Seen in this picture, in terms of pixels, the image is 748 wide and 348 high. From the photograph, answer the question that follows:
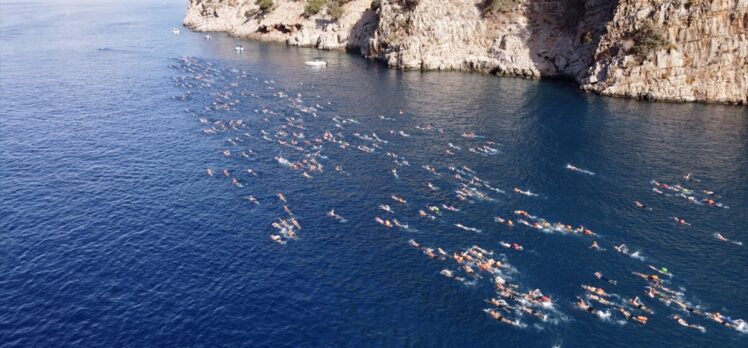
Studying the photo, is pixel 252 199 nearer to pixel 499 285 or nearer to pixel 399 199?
pixel 399 199

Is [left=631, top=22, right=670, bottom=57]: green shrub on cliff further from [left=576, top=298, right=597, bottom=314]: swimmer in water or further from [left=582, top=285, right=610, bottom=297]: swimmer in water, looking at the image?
[left=576, top=298, right=597, bottom=314]: swimmer in water

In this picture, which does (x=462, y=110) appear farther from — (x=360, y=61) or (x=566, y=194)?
(x=360, y=61)

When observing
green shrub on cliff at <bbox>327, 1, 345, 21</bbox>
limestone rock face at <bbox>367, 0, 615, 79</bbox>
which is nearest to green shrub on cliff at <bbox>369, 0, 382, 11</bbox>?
green shrub on cliff at <bbox>327, 1, 345, 21</bbox>

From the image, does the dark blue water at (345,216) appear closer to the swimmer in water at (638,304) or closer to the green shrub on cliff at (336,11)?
the swimmer in water at (638,304)

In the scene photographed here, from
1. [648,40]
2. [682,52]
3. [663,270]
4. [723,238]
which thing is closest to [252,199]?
[663,270]

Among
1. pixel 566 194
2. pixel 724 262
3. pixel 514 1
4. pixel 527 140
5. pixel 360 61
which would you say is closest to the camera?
pixel 724 262

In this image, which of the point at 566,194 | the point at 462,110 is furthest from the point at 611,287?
the point at 462,110
